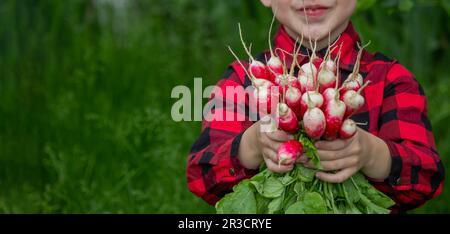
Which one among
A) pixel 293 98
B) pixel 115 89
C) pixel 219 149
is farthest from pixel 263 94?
pixel 115 89

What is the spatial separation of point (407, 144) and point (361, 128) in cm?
11

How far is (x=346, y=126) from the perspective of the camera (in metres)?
1.76

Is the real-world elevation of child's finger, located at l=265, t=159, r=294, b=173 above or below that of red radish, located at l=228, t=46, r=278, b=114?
below

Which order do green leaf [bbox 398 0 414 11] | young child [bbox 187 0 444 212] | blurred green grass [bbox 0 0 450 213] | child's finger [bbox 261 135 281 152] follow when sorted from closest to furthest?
1. child's finger [bbox 261 135 281 152]
2. young child [bbox 187 0 444 212]
3. green leaf [bbox 398 0 414 11]
4. blurred green grass [bbox 0 0 450 213]

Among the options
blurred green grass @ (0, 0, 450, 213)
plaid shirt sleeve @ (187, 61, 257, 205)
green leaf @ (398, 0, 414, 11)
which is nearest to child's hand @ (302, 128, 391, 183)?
plaid shirt sleeve @ (187, 61, 257, 205)

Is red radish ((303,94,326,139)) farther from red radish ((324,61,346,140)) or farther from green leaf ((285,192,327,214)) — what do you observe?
green leaf ((285,192,327,214))

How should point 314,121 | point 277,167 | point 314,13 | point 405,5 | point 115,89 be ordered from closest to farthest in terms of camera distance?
1. point 314,121
2. point 277,167
3. point 314,13
4. point 405,5
5. point 115,89

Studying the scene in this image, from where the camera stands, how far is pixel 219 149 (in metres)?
2.05

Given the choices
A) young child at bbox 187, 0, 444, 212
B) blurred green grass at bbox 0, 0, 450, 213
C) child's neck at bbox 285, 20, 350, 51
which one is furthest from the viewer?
blurred green grass at bbox 0, 0, 450, 213

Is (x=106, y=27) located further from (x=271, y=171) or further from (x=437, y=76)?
(x=271, y=171)

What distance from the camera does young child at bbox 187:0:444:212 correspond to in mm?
1940

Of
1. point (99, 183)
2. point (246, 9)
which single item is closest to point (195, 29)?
point (246, 9)

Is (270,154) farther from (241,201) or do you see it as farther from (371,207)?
(371,207)

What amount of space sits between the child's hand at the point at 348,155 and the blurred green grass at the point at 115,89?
1156 mm
